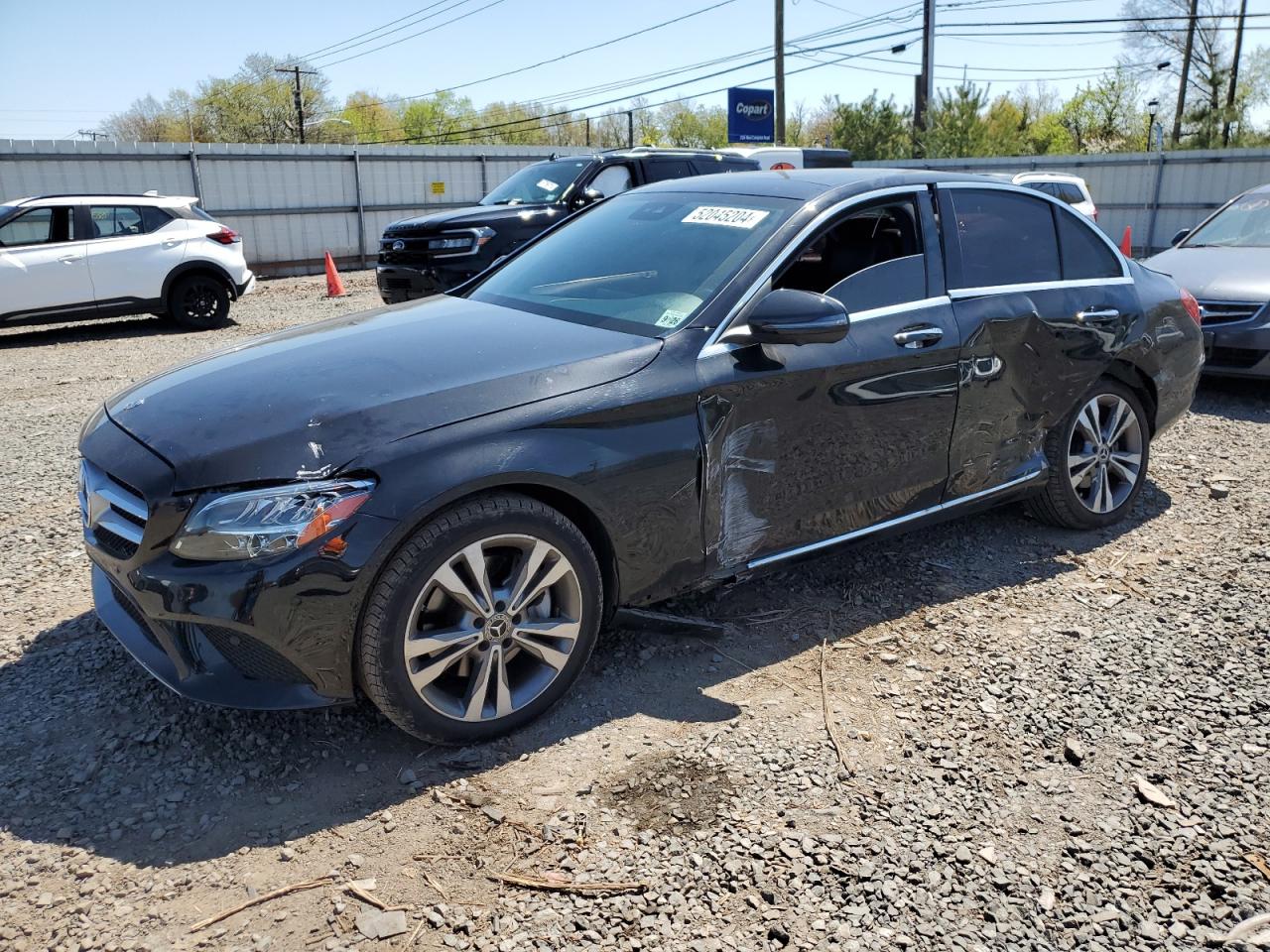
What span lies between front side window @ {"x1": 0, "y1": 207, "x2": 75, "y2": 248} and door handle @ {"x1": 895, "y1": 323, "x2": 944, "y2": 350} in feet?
36.6

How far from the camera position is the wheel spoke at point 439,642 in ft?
9.43

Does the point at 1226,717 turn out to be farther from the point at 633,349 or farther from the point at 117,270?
the point at 117,270

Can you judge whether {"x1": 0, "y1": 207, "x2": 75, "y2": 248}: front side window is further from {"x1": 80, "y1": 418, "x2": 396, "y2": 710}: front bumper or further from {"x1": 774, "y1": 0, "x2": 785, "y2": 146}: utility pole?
{"x1": 774, "y1": 0, "x2": 785, "y2": 146}: utility pole

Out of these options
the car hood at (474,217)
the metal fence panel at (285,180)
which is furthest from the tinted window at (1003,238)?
the metal fence panel at (285,180)

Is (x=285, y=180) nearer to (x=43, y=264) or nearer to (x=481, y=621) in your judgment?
(x=43, y=264)

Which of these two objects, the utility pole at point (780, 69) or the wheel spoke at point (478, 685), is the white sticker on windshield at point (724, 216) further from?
the utility pole at point (780, 69)

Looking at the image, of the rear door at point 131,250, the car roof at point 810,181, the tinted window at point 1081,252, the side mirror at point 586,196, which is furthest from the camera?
the rear door at point 131,250

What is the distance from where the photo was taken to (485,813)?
9.27ft

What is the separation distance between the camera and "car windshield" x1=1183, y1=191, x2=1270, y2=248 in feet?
28.5

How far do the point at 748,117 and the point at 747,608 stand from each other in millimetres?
24449

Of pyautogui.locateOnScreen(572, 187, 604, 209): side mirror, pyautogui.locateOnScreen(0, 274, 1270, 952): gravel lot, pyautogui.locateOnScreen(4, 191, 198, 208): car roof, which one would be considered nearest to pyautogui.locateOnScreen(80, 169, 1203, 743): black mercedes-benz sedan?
pyautogui.locateOnScreen(0, 274, 1270, 952): gravel lot

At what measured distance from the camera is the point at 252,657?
109 inches

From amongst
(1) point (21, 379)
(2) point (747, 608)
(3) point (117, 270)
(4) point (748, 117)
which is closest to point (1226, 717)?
(2) point (747, 608)

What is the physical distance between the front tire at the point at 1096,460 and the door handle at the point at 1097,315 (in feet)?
0.98
